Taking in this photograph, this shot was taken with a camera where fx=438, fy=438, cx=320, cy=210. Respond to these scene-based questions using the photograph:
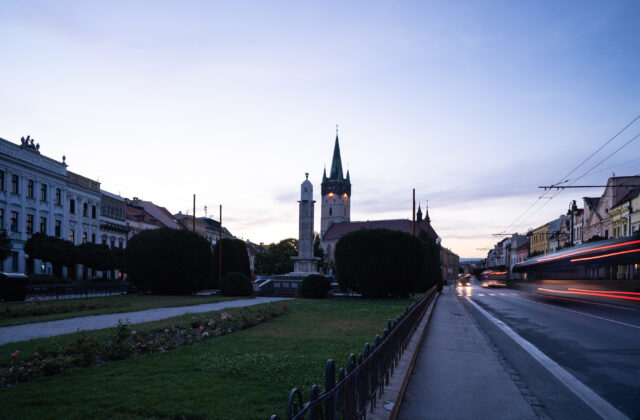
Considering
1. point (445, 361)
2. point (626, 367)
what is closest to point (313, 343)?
point (445, 361)

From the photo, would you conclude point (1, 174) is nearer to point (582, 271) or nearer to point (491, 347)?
point (491, 347)

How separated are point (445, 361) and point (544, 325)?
865cm

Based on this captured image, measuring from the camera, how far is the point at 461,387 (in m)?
7.23

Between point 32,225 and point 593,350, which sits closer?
point 593,350

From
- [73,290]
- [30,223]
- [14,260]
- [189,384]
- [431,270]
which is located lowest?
[73,290]

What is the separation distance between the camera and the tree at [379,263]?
30188 mm

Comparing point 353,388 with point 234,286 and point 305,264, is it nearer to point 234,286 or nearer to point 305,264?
point 234,286

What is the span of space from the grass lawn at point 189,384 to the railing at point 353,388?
1.14m

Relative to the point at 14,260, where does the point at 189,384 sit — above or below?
above

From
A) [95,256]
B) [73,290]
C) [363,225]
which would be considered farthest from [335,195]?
[73,290]

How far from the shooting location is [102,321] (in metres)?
15.7

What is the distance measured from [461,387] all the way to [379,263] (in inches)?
904

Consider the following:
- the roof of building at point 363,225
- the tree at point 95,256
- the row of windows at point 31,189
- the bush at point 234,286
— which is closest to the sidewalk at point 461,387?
the bush at point 234,286

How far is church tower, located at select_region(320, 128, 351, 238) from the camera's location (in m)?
135
